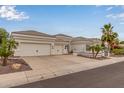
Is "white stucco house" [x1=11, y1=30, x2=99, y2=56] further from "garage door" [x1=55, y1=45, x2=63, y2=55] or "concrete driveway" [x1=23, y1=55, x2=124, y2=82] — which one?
"concrete driveway" [x1=23, y1=55, x2=124, y2=82]

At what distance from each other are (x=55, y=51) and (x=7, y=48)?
1478 centimetres

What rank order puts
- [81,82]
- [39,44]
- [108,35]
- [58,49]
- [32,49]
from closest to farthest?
[81,82] < [32,49] < [39,44] < [58,49] < [108,35]

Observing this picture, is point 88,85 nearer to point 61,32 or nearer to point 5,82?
point 5,82

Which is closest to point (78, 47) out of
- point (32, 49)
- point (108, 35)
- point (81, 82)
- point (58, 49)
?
point (58, 49)

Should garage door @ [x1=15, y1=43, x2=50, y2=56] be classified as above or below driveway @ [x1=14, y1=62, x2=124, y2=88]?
above

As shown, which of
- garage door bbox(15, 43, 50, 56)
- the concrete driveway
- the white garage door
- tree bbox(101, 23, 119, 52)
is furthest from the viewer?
tree bbox(101, 23, 119, 52)

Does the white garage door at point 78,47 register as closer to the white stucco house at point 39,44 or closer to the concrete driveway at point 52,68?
the white stucco house at point 39,44

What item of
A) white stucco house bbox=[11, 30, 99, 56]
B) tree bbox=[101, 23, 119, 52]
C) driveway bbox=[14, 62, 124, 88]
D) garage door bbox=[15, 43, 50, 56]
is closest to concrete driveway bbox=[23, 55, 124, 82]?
driveway bbox=[14, 62, 124, 88]

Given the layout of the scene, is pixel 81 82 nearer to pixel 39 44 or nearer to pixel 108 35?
pixel 39 44

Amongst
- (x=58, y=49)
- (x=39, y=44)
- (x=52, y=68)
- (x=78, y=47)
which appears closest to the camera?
(x=52, y=68)

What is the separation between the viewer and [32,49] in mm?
27141

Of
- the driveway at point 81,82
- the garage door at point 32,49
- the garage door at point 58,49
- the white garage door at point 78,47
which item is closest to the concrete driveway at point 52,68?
the driveway at point 81,82

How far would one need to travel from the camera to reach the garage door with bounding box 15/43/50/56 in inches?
1005

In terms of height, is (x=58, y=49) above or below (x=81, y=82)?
above
